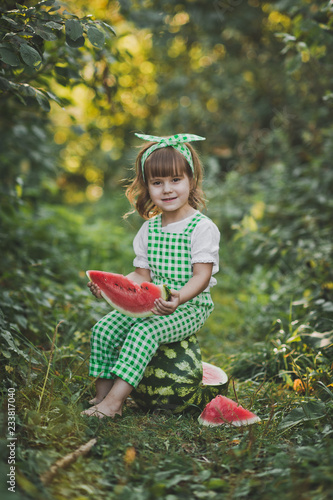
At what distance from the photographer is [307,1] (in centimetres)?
485

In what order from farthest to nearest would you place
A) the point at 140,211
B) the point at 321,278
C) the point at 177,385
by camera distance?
the point at 321,278 < the point at 140,211 < the point at 177,385

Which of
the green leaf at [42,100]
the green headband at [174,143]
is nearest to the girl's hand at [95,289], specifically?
the green headband at [174,143]

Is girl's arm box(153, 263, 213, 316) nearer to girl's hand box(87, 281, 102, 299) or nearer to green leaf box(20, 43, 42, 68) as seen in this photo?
girl's hand box(87, 281, 102, 299)

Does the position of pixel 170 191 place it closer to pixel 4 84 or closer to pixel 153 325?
pixel 153 325

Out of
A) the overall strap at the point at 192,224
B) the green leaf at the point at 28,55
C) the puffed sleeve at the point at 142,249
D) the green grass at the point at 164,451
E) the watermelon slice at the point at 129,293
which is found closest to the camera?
the green grass at the point at 164,451

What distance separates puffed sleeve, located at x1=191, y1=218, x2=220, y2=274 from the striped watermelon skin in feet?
1.72

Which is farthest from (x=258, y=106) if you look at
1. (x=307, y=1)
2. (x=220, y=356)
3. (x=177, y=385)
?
(x=177, y=385)

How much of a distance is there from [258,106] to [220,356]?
642 centimetres

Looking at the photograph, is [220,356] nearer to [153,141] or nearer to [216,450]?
[216,450]

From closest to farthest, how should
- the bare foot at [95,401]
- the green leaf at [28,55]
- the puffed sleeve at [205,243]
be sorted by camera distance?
the green leaf at [28,55] → the bare foot at [95,401] → the puffed sleeve at [205,243]

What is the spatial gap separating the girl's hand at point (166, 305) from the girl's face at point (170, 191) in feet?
1.99

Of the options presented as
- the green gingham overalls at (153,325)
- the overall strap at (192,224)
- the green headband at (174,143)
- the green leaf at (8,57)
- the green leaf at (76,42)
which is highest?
the green leaf at (76,42)

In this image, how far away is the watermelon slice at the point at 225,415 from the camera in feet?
8.30

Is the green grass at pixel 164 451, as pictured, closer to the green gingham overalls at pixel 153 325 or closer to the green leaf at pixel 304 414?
the green leaf at pixel 304 414
